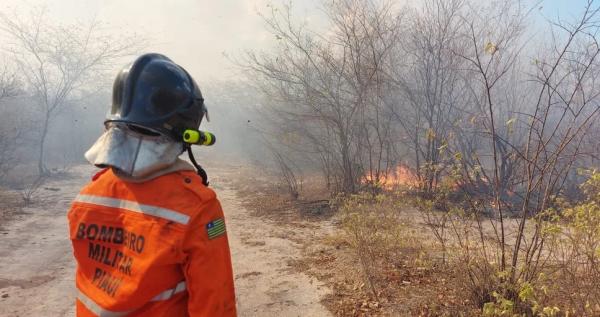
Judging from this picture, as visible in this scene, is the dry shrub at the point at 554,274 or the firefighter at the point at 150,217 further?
the dry shrub at the point at 554,274

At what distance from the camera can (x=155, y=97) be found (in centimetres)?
143

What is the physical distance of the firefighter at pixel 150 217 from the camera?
4.12ft

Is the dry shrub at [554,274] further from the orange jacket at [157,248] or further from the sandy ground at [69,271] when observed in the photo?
the orange jacket at [157,248]

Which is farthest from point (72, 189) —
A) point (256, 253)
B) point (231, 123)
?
point (231, 123)

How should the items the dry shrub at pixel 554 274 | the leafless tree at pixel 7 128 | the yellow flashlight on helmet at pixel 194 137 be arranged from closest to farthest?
1. the yellow flashlight on helmet at pixel 194 137
2. the dry shrub at pixel 554 274
3. the leafless tree at pixel 7 128

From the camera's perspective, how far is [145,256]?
128 centimetres

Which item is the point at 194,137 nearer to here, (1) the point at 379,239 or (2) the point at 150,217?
→ (2) the point at 150,217

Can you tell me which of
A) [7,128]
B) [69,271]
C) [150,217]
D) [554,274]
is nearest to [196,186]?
[150,217]

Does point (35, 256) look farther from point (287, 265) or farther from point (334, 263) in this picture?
point (334, 263)

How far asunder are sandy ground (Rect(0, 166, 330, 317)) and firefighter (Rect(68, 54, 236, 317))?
9.73 ft

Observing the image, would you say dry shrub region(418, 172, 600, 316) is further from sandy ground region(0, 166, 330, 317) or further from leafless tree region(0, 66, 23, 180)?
leafless tree region(0, 66, 23, 180)

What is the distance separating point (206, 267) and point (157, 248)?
17 centimetres

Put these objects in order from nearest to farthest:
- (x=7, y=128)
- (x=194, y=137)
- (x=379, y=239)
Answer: (x=194, y=137) → (x=379, y=239) → (x=7, y=128)

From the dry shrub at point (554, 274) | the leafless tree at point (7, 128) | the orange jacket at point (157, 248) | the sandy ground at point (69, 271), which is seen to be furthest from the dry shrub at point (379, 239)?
the leafless tree at point (7, 128)
